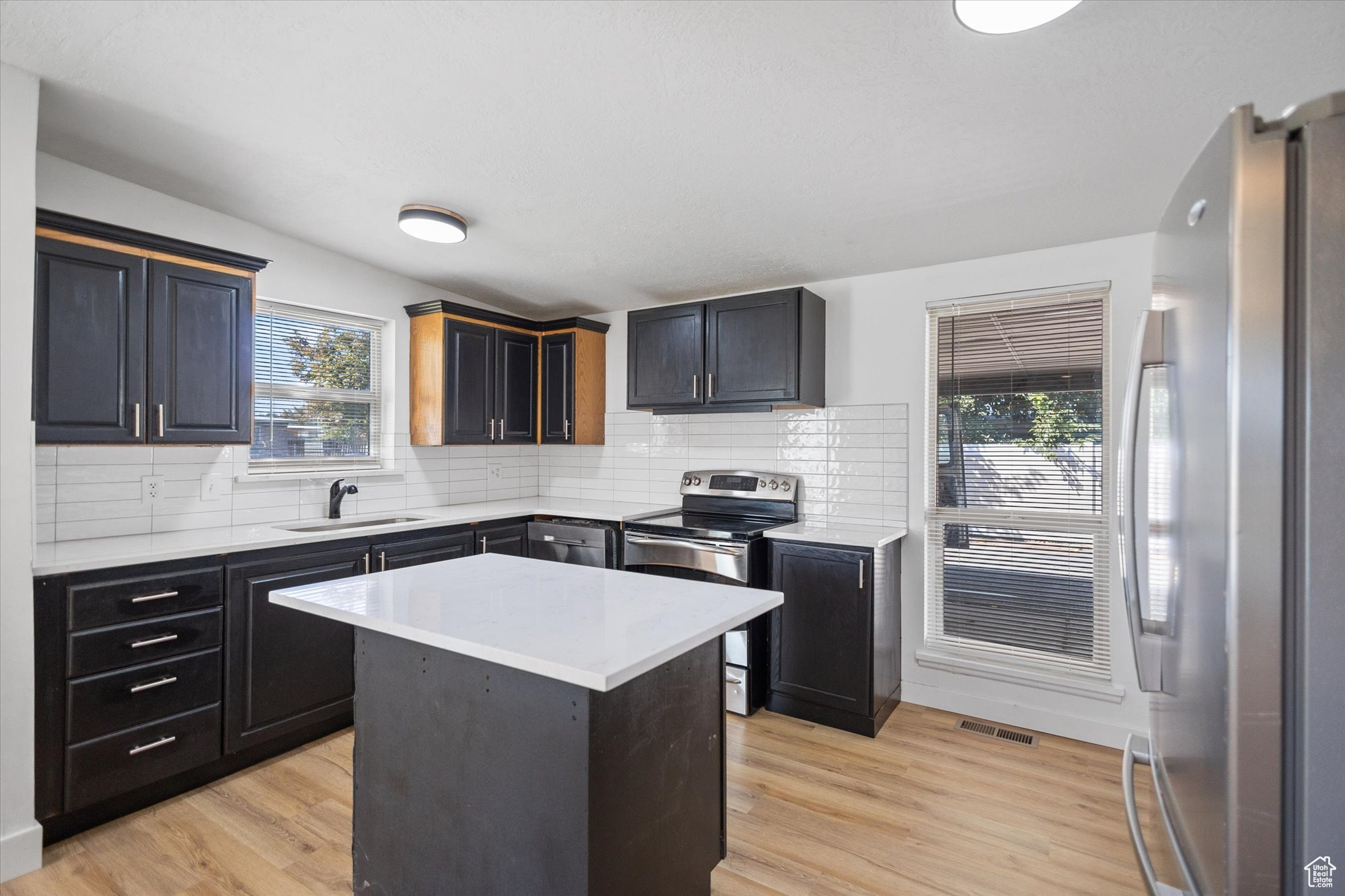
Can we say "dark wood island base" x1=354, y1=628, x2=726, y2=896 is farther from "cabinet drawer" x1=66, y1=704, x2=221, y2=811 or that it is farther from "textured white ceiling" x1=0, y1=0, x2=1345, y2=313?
"textured white ceiling" x1=0, y1=0, x2=1345, y2=313

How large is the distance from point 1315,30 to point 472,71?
7.19 feet

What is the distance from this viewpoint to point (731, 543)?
3.30 m

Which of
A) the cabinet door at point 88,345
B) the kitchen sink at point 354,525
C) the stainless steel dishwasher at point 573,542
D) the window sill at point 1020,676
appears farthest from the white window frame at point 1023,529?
the cabinet door at point 88,345

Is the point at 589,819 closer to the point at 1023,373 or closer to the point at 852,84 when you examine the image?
the point at 852,84

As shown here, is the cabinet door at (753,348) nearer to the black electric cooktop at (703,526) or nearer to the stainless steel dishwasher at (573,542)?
the black electric cooktop at (703,526)

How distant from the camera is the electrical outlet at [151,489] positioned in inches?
114

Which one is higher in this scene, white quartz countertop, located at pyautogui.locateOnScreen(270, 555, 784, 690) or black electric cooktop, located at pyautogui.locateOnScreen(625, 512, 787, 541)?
white quartz countertop, located at pyautogui.locateOnScreen(270, 555, 784, 690)

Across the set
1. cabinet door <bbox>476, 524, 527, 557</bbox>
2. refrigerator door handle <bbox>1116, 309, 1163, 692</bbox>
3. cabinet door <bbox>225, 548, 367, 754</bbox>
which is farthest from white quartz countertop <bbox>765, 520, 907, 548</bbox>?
cabinet door <bbox>225, 548, 367, 754</bbox>

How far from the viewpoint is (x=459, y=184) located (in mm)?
2691

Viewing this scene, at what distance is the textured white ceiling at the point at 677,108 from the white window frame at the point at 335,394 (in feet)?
1.68

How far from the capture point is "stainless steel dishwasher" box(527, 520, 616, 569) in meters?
3.78

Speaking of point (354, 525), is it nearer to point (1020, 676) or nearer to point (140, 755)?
point (140, 755)

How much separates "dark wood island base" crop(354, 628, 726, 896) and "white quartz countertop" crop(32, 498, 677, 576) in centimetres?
125

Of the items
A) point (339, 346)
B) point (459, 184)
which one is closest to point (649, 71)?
point (459, 184)
